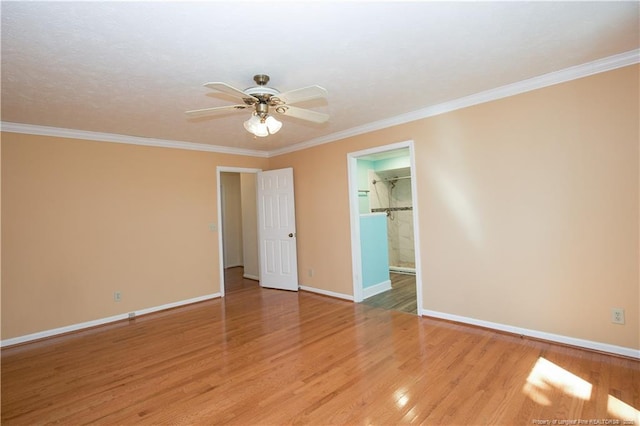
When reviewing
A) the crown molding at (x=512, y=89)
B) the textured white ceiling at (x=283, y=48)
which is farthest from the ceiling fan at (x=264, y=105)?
the crown molding at (x=512, y=89)

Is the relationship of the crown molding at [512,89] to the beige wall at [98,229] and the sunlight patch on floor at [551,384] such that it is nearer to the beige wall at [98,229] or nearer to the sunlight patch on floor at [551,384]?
the sunlight patch on floor at [551,384]

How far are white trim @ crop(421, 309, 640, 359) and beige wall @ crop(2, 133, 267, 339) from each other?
355 cm

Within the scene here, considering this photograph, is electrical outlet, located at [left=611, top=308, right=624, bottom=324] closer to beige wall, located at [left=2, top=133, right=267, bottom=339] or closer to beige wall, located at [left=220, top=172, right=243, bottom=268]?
beige wall, located at [left=2, top=133, right=267, bottom=339]

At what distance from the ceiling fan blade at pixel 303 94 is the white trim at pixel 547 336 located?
2845 millimetres

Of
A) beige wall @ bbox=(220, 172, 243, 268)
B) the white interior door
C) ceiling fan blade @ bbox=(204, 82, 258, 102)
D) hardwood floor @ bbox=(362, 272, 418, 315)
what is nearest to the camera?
ceiling fan blade @ bbox=(204, 82, 258, 102)

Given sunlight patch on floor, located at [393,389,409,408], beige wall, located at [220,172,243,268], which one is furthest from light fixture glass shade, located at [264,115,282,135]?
beige wall, located at [220,172,243,268]

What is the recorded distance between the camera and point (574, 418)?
1893mm

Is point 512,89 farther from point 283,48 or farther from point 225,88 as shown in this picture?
point 225,88

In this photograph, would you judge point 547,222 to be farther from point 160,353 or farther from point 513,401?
point 160,353

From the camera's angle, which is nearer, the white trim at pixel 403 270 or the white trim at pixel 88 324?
the white trim at pixel 88 324

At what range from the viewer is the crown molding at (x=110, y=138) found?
3.47 meters

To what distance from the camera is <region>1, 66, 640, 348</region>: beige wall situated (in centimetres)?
262

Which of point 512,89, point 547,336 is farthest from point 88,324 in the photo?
point 512,89

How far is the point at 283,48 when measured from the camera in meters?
2.15
